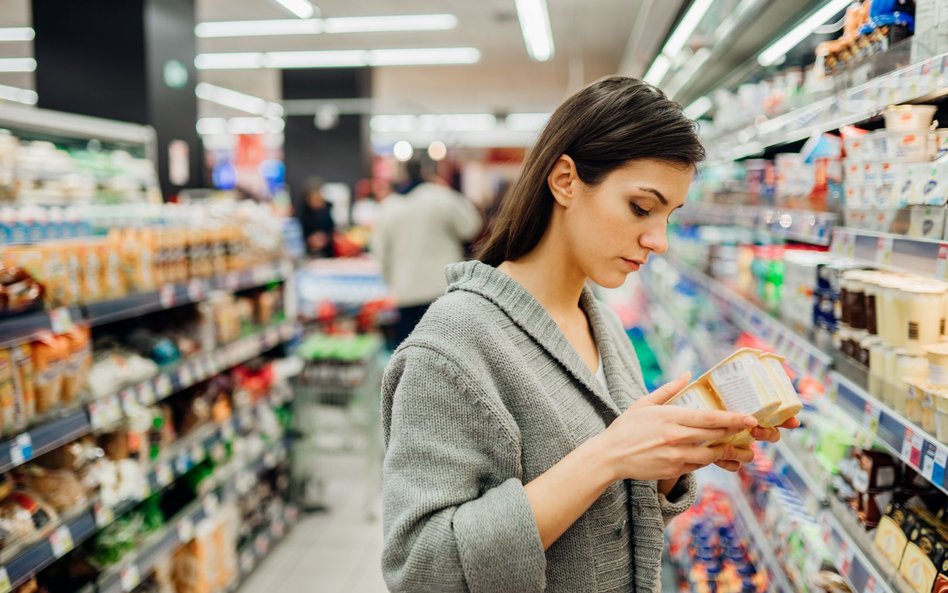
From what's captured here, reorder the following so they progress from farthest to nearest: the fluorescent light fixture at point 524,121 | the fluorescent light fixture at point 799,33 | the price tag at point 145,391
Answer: the fluorescent light fixture at point 524,121, the price tag at point 145,391, the fluorescent light fixture at point 799,33

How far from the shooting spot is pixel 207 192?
5125 millimetres

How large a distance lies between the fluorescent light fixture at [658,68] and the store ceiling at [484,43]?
114 millimetres

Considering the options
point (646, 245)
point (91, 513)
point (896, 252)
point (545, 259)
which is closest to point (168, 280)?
point (91, 513)

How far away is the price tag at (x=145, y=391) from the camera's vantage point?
276 cm

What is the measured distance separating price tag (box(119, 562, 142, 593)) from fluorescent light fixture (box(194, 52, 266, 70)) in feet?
31.0

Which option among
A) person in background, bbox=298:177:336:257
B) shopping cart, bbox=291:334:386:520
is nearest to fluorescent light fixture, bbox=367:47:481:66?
person in background, bbox=298:177:336:257

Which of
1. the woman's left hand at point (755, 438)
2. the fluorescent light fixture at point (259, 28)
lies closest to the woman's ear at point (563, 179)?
the woman's left hand at point (755, 438)

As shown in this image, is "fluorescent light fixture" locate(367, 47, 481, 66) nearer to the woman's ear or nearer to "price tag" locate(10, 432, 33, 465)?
"price tag" locate(10, 432, 33, 465)

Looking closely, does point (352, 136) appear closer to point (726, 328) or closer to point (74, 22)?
point (74, 22)

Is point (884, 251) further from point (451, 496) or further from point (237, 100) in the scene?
point (237, 100)

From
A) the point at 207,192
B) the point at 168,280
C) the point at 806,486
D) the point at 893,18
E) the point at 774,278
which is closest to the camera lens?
the point at 893,18

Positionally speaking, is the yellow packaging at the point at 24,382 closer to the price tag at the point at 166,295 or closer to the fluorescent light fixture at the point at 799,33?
the price tag at the point at 166,295

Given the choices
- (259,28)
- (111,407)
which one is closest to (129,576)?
(111,407)

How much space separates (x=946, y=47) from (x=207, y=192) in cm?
467
